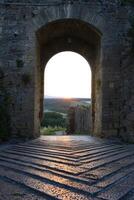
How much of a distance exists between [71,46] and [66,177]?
8589mm

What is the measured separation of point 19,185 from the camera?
3609mm

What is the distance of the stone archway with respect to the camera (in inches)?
390

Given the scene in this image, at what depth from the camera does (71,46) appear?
39.7 feet

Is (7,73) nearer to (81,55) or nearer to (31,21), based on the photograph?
(31,21)

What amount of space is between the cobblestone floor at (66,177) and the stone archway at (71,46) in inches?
173

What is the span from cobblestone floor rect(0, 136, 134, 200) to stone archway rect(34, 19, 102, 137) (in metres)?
4.39

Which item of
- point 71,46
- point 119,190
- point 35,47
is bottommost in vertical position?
point 119,190

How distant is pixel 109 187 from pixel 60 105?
105 feet

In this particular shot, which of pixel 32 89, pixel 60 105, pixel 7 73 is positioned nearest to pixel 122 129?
pixel 32 89

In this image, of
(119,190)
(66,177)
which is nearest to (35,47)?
(66,177)

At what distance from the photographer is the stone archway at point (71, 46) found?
9906 millimetres

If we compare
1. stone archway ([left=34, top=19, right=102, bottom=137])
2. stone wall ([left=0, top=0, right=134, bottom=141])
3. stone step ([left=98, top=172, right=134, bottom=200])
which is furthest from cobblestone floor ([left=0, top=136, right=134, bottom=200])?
stone archway ([left=34, top=19, right=102, bottom=137])

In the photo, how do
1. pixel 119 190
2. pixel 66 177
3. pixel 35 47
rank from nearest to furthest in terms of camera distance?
pixel 119 190
pixel 66 177
pixel 35 47

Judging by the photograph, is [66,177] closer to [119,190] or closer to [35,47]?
[119,190]
